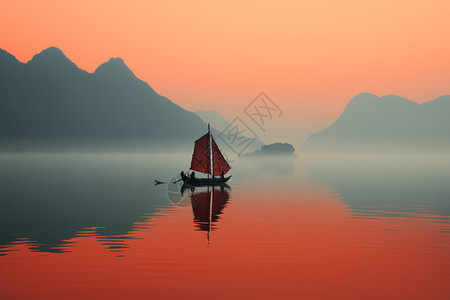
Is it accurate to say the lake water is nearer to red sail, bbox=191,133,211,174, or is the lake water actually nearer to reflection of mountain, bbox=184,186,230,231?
reflection of mountain, bbox=184,186,230,231

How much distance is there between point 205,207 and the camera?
51938mm

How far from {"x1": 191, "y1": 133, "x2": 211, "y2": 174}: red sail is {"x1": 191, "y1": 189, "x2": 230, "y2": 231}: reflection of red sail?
10.9 meters

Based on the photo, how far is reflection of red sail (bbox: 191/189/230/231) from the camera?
40.1 metres

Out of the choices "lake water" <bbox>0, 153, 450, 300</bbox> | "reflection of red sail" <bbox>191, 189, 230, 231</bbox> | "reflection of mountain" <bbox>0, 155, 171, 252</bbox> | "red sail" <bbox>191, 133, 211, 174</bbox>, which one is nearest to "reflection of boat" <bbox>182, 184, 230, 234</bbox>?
"reflection of red sail" <bbox>191, 189, 230, 231</bbox>

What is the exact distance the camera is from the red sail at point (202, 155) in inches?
3155

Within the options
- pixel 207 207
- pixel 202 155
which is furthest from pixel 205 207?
pixel 202 155

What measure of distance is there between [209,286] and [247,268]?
11.8 ft

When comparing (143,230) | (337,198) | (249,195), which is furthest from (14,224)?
(337,198)

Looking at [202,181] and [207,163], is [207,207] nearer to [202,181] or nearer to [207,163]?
[202,181]

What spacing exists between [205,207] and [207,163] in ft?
99.8

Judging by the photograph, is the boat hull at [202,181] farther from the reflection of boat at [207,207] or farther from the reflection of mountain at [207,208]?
the reflection of mountain at [207,208]

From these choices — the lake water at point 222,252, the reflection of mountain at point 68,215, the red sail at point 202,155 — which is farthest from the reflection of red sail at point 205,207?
the red sail at point 202,155

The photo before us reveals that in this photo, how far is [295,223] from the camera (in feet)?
131

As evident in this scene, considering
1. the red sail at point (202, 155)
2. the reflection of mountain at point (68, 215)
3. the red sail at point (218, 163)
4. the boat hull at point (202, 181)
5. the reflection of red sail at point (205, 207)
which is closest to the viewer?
the reflection of mountain at point (68, 215)
